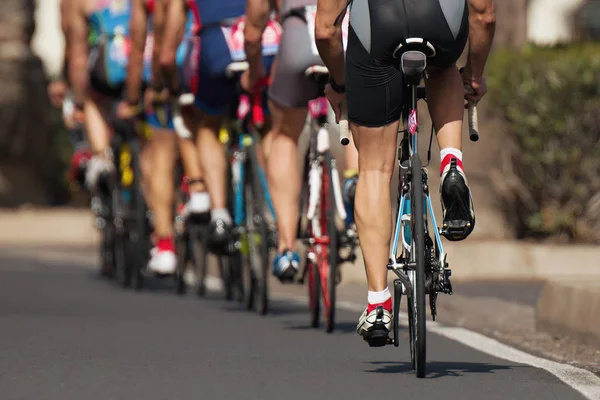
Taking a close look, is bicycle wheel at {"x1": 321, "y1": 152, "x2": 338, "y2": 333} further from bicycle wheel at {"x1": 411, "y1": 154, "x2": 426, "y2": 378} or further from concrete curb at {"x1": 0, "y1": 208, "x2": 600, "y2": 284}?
concrete curb at {"x1": 0, "y1": 208, "x2": 600, "y2": 284}

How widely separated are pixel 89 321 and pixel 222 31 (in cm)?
223

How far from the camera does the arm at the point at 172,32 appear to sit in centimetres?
1269

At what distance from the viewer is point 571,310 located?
32.3 feet

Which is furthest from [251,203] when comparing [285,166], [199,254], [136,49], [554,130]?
[554,130]

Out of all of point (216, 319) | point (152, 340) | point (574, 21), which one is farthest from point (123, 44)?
point (574, 21)

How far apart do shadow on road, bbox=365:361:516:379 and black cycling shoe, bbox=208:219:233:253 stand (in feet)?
12.9

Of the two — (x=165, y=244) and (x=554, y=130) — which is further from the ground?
(x=554, y=130)

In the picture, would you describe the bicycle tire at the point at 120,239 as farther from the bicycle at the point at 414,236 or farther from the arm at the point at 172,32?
the bicycle at the point at 414,236

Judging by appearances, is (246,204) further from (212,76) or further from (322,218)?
(322,218)

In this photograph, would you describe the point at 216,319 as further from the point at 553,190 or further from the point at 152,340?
the point at 553,190

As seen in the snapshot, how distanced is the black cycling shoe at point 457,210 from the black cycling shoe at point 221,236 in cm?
465

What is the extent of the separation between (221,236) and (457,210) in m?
4.72

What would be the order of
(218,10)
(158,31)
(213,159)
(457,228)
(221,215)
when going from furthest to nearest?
(158,31)
(213,159)
(221,215)
(218,10)
(457,228)

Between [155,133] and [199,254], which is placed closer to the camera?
[199,254]
